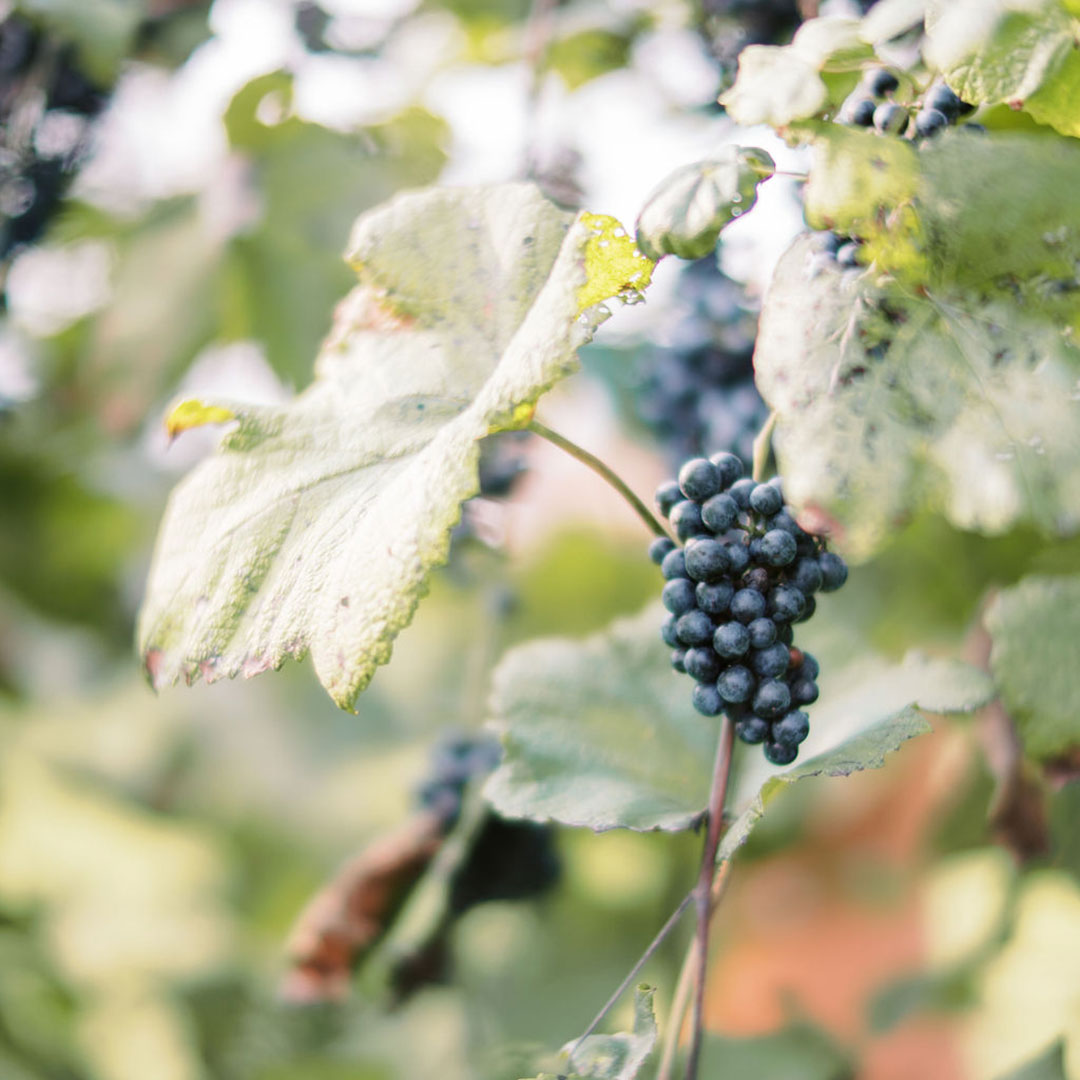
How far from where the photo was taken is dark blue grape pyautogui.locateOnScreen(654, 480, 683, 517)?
589 millimetres

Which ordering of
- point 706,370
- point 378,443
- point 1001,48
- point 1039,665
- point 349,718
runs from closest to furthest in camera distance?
point 1001,48 < point 378,443 < point 1039,665 < point 706,370 < point 349,718

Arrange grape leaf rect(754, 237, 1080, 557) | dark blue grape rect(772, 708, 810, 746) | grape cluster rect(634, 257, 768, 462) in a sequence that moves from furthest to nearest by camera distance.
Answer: grape cluster rect(634, 257, 768, 462) < dark blue grape rect(772, 708, 810, 746) < grape leaf rect(754, 237, 1080, 557)

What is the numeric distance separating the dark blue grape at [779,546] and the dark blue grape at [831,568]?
3 cm

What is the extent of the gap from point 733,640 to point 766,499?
7 centimetres

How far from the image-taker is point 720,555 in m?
0.52

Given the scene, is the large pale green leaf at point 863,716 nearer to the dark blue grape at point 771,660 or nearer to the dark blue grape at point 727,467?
the dark blue grape at point 771,660

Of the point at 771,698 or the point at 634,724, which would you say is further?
the point at 634,724

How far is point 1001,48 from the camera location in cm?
46

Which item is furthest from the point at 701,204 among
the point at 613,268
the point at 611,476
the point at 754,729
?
the point at 754,729

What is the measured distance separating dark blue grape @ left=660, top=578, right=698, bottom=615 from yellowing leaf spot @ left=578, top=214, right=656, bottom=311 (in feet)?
0.49

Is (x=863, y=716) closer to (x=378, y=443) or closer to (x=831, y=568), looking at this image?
(x=831, y=568)

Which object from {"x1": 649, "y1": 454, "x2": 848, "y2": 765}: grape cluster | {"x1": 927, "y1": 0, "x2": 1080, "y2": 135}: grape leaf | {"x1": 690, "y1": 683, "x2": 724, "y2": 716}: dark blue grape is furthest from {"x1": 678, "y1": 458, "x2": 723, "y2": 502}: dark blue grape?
{"x1": 927, "y1": 0, "x2": 1080, "y2": 135}: grape leaf

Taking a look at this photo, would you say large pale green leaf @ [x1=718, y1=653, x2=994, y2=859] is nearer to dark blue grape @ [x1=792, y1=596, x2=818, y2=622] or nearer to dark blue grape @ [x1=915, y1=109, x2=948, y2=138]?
dark blue grape @ [x1=792, y1=596, x2=818, y2=622]

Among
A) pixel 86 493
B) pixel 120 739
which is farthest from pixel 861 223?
pixel 120 739
